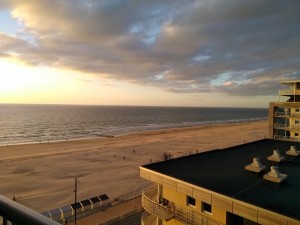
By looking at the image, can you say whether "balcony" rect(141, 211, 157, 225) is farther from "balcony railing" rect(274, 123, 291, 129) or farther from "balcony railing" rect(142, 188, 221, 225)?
"balcony railing" rect(274, 123, 291, 129)

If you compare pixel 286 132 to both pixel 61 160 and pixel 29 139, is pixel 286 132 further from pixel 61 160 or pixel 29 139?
pixel 29 139

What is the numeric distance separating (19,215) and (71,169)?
1855 inches

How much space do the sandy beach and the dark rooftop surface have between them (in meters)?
17.5

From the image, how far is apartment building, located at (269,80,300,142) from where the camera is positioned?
42.2m

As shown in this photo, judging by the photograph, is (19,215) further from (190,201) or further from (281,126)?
(281,126)

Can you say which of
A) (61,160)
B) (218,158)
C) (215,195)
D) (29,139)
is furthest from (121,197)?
(29,139)

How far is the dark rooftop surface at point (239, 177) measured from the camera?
11477mm

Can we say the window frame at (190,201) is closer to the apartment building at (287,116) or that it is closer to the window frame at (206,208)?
the window frame at (206,208)

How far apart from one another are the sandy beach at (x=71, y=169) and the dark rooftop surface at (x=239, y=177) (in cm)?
1751

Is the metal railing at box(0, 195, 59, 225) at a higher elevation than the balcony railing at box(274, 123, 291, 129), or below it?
higher

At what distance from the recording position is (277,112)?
44.7m

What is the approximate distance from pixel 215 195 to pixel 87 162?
144 ft

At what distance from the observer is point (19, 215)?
1.93 m

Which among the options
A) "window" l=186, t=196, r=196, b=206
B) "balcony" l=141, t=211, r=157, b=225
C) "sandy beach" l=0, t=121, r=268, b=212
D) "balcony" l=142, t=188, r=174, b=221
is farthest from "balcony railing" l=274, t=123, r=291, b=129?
"balcony" l=142, t=188, r=174, b=221
